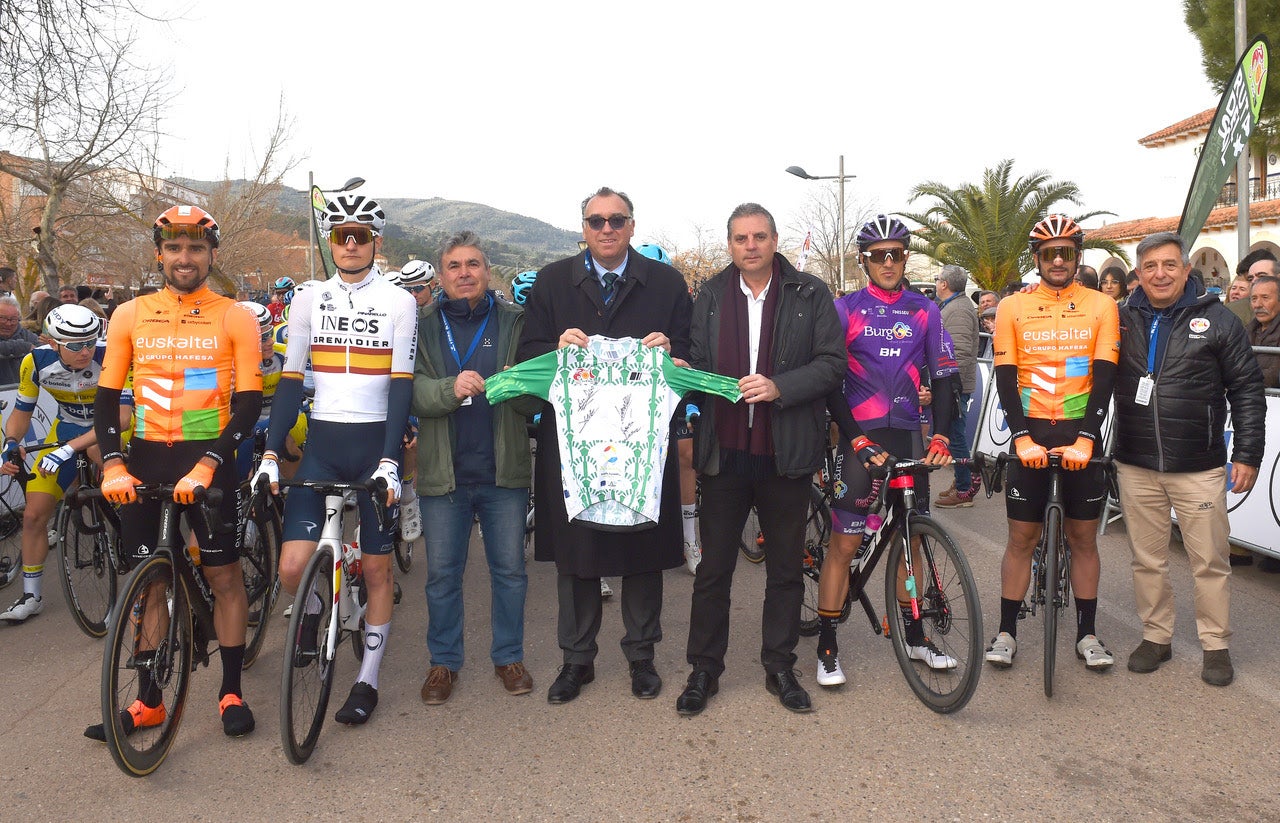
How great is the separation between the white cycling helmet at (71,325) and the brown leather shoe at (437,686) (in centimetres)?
306

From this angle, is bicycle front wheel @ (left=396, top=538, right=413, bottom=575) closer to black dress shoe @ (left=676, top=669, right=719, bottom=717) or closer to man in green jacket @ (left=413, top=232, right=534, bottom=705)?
man in green jacket @ (left=413, top=232, right=534, bottom=705)

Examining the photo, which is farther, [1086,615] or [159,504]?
[1086,615]

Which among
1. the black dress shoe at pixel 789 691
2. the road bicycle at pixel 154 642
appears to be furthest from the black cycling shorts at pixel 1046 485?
the road bicycle at pixel 154 642

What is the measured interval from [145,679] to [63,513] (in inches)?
92.2

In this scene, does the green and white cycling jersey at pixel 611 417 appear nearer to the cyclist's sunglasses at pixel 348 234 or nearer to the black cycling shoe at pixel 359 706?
the cyclist's sunglasses at pixel 348 234

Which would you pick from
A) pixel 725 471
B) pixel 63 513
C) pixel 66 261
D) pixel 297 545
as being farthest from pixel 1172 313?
pixel 66 261

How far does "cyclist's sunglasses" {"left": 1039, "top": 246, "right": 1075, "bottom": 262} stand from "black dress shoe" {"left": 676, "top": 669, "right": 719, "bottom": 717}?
8.80ft

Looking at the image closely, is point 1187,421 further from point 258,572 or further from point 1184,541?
point 258,572

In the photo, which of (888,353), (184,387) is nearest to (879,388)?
(888,353)

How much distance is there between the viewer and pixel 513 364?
483cm

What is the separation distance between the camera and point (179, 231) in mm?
4250

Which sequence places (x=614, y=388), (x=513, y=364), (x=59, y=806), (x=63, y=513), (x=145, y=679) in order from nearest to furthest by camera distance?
1. (x=59, y=806)
2. (x=145, y=679)
3. (x=614, y=388)
4. (x=513, y=364)
5. (x=63, y=513)

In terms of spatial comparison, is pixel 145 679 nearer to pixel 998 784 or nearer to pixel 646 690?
pixel 646 690

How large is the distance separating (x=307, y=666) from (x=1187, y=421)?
437cm
